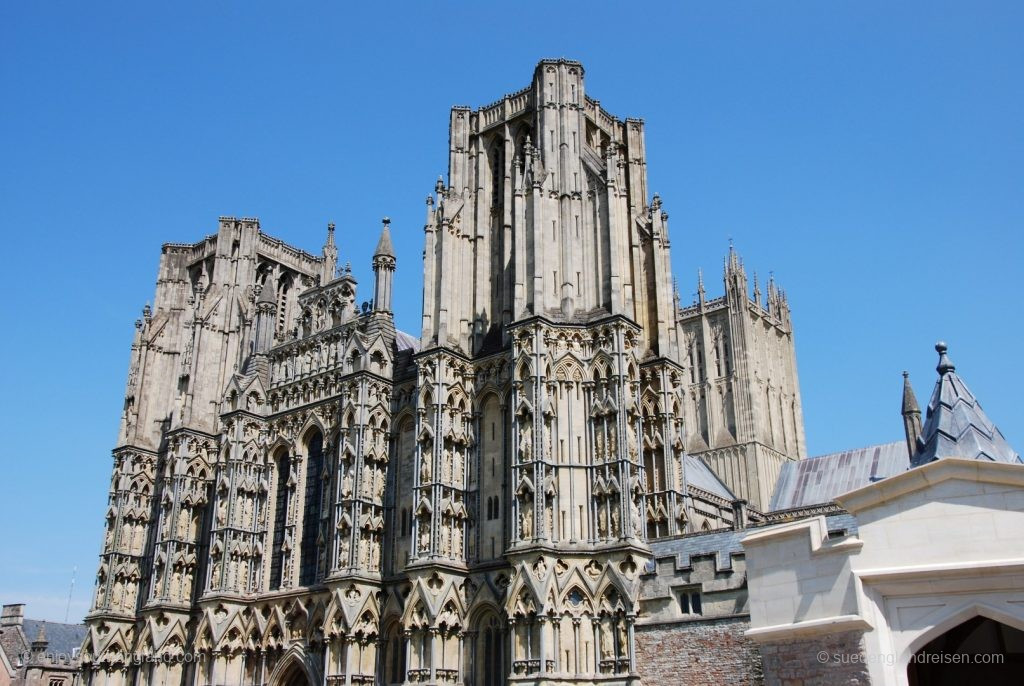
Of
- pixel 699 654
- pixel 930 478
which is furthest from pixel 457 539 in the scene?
pixel 930 478

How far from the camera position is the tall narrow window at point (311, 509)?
37125mm

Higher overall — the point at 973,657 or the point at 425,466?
the point at 425,466

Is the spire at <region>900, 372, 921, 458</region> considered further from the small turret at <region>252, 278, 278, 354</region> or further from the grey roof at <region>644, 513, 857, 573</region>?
the small turret at <region>252, 278, 278, 354</region>

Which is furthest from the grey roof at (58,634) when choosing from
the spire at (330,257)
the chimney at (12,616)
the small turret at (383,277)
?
the small turret at (383,277)

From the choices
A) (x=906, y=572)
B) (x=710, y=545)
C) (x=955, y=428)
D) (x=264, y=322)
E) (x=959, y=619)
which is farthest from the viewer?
(x=264, y=322)

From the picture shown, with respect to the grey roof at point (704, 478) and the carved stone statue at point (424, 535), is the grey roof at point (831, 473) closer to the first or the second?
the grey roof at point (704, 478)

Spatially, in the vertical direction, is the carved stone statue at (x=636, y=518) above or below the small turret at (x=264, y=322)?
below

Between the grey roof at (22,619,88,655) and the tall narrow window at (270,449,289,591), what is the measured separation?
33796 mm

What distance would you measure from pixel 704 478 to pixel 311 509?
27.4 meters

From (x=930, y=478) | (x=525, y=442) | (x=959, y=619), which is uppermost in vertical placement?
(x=525, y=442)

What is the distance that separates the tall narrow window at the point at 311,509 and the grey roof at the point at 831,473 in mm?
29687

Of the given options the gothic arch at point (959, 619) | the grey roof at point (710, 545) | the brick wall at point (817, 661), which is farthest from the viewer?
the grey roof at point (710, 545)

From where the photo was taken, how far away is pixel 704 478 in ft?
189

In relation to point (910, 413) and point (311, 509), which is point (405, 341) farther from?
point (910, 413)
